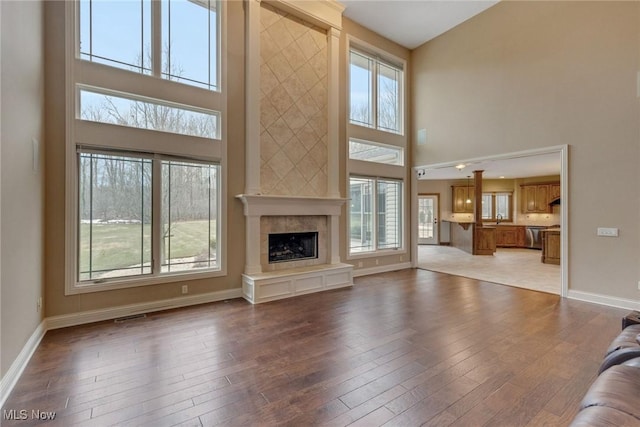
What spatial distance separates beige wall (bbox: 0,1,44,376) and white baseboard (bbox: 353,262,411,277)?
4.91 meters

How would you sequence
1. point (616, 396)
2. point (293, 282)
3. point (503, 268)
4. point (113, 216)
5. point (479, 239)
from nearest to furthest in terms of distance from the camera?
1. point (616, 396)
2. point (113, 216)
3. point (293, 282)
4. point (503, 268)
5. point (479, 239)

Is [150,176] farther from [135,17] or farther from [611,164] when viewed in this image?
[611,164]

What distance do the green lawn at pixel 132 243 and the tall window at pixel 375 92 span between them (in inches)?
155

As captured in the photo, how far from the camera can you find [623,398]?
1.19 meters

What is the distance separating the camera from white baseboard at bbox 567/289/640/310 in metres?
4.04

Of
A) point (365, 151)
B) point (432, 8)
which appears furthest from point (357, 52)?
point (365, 151)

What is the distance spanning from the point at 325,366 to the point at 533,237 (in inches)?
439

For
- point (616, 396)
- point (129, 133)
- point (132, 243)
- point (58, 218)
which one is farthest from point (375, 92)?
point (616, 396)

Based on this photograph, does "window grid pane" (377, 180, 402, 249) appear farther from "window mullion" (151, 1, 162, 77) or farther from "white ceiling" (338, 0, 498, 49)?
"window mullion" (151, 1, 162, 77)

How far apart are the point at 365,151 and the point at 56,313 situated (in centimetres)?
573

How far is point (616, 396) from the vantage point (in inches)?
47.7

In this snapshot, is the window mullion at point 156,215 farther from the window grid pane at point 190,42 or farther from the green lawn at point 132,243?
the window grid pane at point 190,42

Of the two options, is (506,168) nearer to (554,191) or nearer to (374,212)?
(554,191)

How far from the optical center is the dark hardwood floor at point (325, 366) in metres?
1.96
